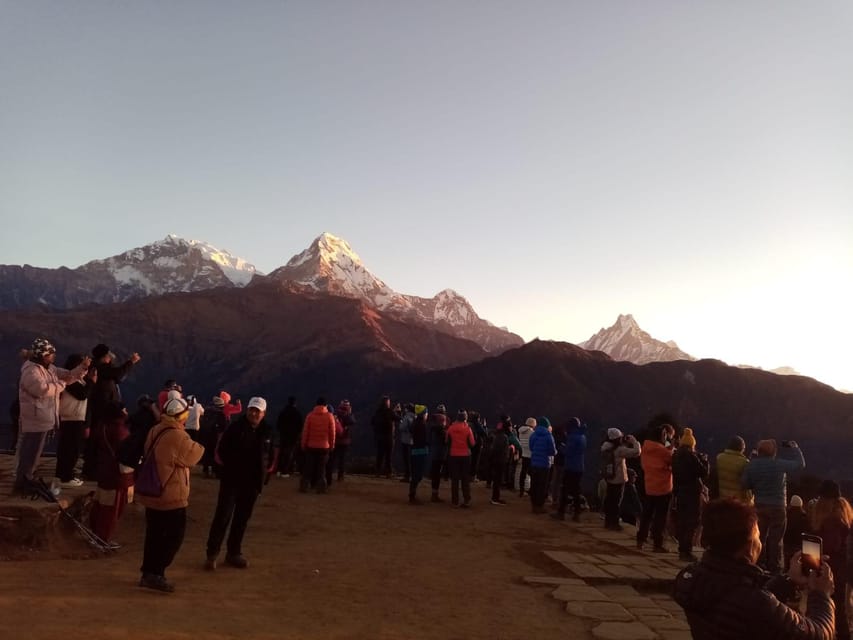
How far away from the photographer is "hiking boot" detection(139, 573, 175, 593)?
568 centimetres

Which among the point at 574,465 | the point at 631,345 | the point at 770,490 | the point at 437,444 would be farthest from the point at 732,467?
the point at 631,345

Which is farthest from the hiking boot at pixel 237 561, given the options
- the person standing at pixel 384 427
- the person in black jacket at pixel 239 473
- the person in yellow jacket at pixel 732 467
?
the person standing at pixel 384 427

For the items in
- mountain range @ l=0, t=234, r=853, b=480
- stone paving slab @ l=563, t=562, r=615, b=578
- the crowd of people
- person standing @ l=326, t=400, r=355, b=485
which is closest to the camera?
the crowd of people

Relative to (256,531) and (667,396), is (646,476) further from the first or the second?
(667,396)

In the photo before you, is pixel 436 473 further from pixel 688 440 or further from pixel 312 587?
pixel 312 587

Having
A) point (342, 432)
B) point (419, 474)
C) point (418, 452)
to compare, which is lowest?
point (419, 474)

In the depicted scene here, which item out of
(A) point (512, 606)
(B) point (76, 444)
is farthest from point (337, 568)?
(B) point (76, 444)

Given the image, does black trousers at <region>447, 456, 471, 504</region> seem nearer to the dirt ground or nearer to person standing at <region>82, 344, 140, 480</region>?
Answer: the dirt ground

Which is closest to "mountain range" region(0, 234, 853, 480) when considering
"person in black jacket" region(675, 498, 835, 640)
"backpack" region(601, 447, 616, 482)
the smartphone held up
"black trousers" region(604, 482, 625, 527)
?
"black trousers" region(604, 482, 625, 527)

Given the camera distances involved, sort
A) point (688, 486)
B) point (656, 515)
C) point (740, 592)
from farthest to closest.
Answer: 1. point (656, 515)
2. point (688, 486)
3. point (740, 592)

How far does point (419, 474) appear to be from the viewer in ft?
43.9

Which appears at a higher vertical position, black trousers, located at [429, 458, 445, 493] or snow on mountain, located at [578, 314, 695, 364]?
snow on mountain, located at [578, 314, 695, 364]

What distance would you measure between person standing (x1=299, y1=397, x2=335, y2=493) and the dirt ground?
1894mm

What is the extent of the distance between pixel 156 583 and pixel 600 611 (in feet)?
14.4
